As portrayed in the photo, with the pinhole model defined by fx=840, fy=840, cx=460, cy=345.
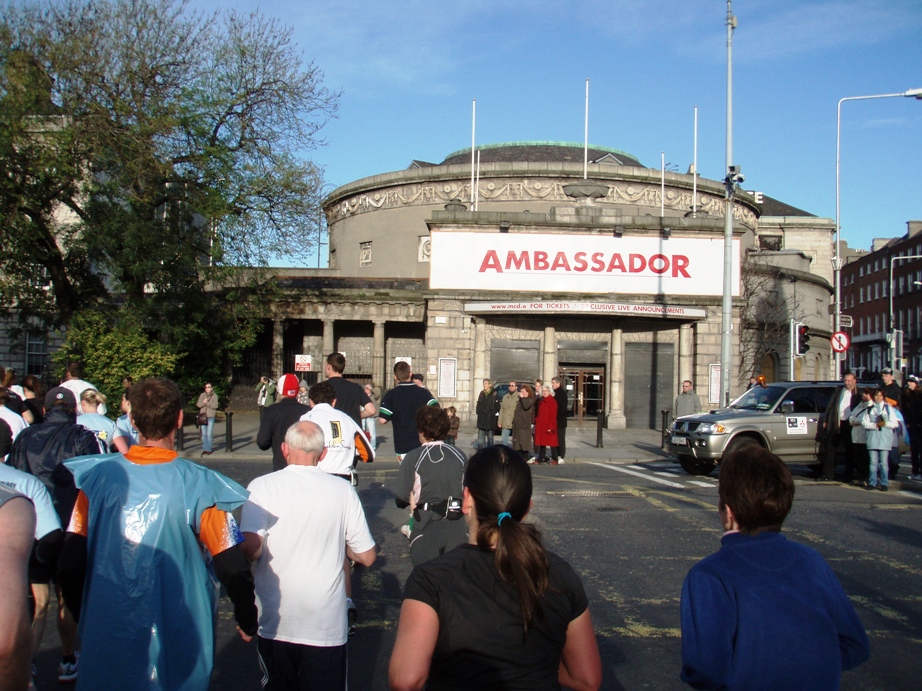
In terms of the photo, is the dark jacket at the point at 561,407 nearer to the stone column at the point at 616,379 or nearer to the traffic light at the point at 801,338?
the traffic light at the point at 801,338

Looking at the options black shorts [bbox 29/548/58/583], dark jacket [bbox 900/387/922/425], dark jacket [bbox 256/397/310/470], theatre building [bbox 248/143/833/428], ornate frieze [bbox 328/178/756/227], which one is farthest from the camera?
ornate frieze [bbox 328/178/756/227]

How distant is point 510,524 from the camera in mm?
2723

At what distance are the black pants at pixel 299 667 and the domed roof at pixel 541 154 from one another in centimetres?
4478

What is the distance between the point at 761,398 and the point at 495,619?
15464mm

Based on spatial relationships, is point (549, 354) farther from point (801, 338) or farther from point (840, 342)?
point (840, 342)

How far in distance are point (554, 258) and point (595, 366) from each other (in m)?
4.34

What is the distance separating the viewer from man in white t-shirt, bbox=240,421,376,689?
3955mm

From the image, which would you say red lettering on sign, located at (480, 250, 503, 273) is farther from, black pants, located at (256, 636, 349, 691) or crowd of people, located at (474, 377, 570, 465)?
black pants, located at (256, 636, 349, 691)

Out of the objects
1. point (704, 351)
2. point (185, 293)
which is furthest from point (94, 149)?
point (704, 351)

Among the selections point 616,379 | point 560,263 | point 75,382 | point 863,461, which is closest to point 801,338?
point 616,379

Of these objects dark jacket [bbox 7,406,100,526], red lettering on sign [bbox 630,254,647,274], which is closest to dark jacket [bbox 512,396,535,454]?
red lettering on sign [bbox 630,254,647,274]

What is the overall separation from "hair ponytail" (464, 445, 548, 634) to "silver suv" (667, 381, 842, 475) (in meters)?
13.6

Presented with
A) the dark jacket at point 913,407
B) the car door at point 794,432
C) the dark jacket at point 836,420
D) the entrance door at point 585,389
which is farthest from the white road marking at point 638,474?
the entrance door at point 585,389

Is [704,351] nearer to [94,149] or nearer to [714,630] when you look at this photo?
[94,149]
